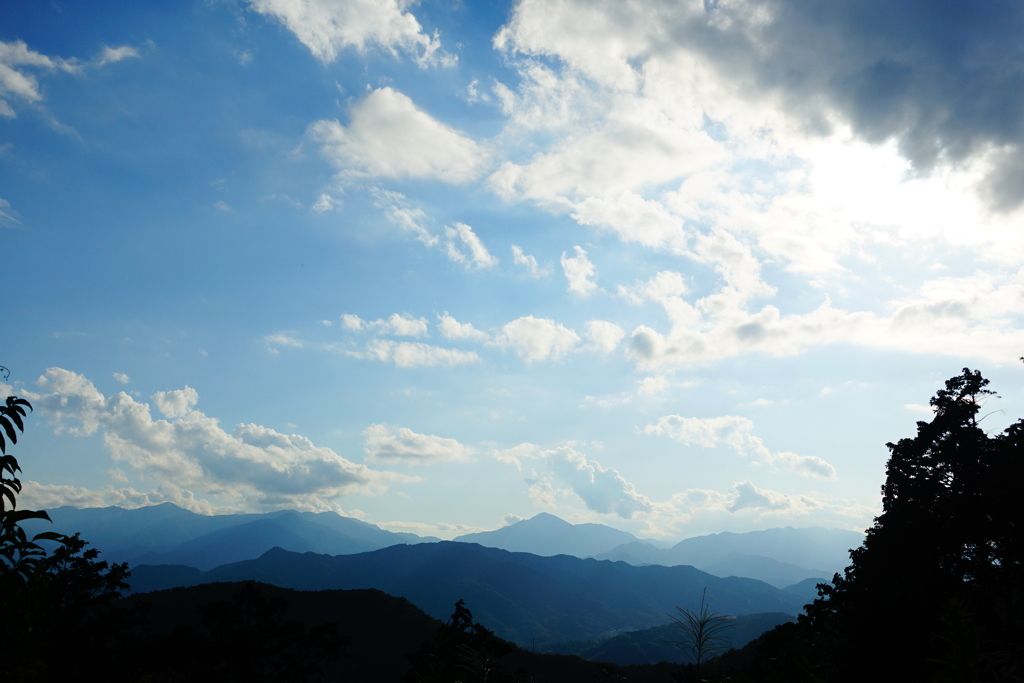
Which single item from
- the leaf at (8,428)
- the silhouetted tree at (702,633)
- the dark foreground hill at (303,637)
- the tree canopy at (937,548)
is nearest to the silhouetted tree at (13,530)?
the leaf at (8,428)

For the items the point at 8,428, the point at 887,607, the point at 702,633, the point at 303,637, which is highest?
the point at 8,428

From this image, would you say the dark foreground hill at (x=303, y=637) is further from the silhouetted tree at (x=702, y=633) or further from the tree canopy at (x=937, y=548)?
the silhouetted tree at (x=702, y=633)

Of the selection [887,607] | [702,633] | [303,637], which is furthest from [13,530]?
[303,637]

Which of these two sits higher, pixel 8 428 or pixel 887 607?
pixel 8 428

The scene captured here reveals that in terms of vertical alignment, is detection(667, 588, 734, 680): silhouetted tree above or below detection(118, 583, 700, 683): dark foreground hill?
above

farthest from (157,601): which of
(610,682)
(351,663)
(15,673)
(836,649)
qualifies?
(15,673)

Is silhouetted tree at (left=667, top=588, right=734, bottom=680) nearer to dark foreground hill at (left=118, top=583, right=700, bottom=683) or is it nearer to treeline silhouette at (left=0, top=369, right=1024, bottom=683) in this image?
treeline silhouette at (left=0, top=369, right=1024, bottom=683)

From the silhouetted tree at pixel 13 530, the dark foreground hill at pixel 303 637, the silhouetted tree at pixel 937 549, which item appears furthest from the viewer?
the dark foreground hill at pixel 303 637

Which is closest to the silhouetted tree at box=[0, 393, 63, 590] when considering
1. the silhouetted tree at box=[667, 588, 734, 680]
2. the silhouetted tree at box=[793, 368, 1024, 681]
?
the silhouetted tree at box=[667, 588, 734, 680]

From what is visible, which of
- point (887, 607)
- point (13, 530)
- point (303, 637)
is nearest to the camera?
point (13, 530)

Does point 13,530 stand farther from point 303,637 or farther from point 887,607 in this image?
point 303,637

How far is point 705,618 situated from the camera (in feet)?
28.7

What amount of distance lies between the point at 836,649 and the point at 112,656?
184ft

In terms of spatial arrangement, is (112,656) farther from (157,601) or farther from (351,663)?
(157,601)
